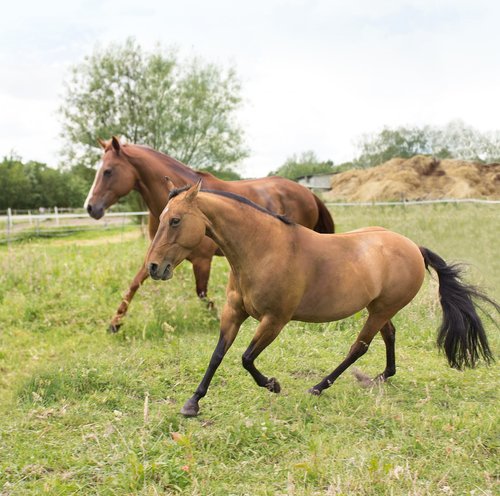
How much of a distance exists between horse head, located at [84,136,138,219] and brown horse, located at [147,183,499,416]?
2913 mm

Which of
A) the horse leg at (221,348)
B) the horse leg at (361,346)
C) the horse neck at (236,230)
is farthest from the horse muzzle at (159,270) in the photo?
the horse leg at (361,346)

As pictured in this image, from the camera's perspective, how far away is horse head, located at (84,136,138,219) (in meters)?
6.28

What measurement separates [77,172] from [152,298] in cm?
2014

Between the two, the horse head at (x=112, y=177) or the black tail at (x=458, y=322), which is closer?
the black tail at (x=458, y=322)

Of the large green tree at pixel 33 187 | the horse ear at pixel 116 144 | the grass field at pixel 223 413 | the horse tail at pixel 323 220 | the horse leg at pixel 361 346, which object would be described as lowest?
the grass field at pixel 223 413

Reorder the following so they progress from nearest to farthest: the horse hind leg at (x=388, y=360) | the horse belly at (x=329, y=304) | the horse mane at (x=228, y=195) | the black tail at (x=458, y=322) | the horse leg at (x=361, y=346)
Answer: the horse mane at (x=228, y=195) < the horse belly at (x=329, y=304) < the horse leg at (x=361, y=346) < the black tail at (x=458, y=322) < the horse hind leg at (x=388, y=360)

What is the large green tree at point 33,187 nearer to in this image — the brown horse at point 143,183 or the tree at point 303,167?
the tree at point 303,167

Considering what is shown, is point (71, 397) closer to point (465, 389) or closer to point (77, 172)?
point (465, 389)

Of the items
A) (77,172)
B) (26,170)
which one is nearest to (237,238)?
(77,172)

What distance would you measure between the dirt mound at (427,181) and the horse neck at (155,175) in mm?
18068

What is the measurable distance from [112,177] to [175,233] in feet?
10.3

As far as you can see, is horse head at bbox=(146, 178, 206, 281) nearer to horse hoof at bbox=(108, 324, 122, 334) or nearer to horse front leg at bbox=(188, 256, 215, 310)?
horse front leg at bbox=(188, 256, 215, 310)

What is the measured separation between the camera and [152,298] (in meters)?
7.56

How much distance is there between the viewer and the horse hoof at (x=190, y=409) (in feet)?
12.5
